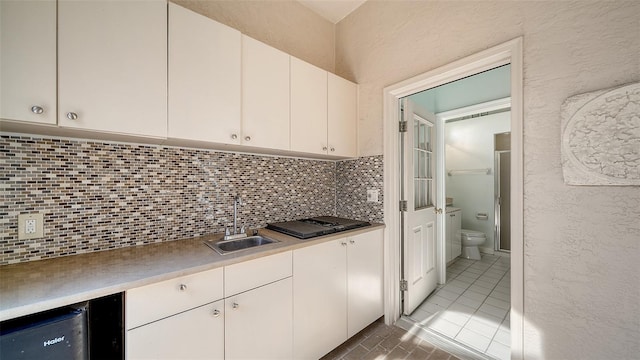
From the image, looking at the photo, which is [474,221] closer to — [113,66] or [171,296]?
[171,296]

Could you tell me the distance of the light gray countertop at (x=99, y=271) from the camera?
76 centimetres

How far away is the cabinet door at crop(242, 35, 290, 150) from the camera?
1462mm

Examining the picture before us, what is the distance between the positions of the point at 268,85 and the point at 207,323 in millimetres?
1411

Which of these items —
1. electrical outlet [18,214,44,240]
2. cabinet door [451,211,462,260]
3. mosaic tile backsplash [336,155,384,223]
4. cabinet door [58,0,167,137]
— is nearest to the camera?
cabinet door [58,0,167,137]

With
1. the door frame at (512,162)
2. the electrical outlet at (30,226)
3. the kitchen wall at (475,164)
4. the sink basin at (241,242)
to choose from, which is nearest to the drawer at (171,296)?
the sink basin at (241,242)

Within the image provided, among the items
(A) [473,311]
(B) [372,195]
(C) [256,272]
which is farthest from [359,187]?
(A) [473,311]

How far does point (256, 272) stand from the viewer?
4.01ft

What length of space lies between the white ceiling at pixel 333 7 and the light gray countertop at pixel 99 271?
219 cm

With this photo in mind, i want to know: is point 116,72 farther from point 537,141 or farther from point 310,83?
point 537,141

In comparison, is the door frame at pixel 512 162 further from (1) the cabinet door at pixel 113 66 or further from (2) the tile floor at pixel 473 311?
(1) the cabinet door at pixel 113 66

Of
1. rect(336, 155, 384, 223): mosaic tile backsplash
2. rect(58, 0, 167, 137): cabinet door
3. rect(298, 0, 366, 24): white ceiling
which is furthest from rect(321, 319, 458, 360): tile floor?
rect(298, 0, 366, 24): white ceiling

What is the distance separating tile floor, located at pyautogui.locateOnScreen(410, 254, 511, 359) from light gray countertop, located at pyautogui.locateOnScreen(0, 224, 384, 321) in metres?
1.55

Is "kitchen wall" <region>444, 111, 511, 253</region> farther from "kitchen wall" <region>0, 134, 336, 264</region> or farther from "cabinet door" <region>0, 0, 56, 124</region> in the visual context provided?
"cabinet door" <region>0, 0, 56, 124</region>

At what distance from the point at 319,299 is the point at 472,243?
316 cm
